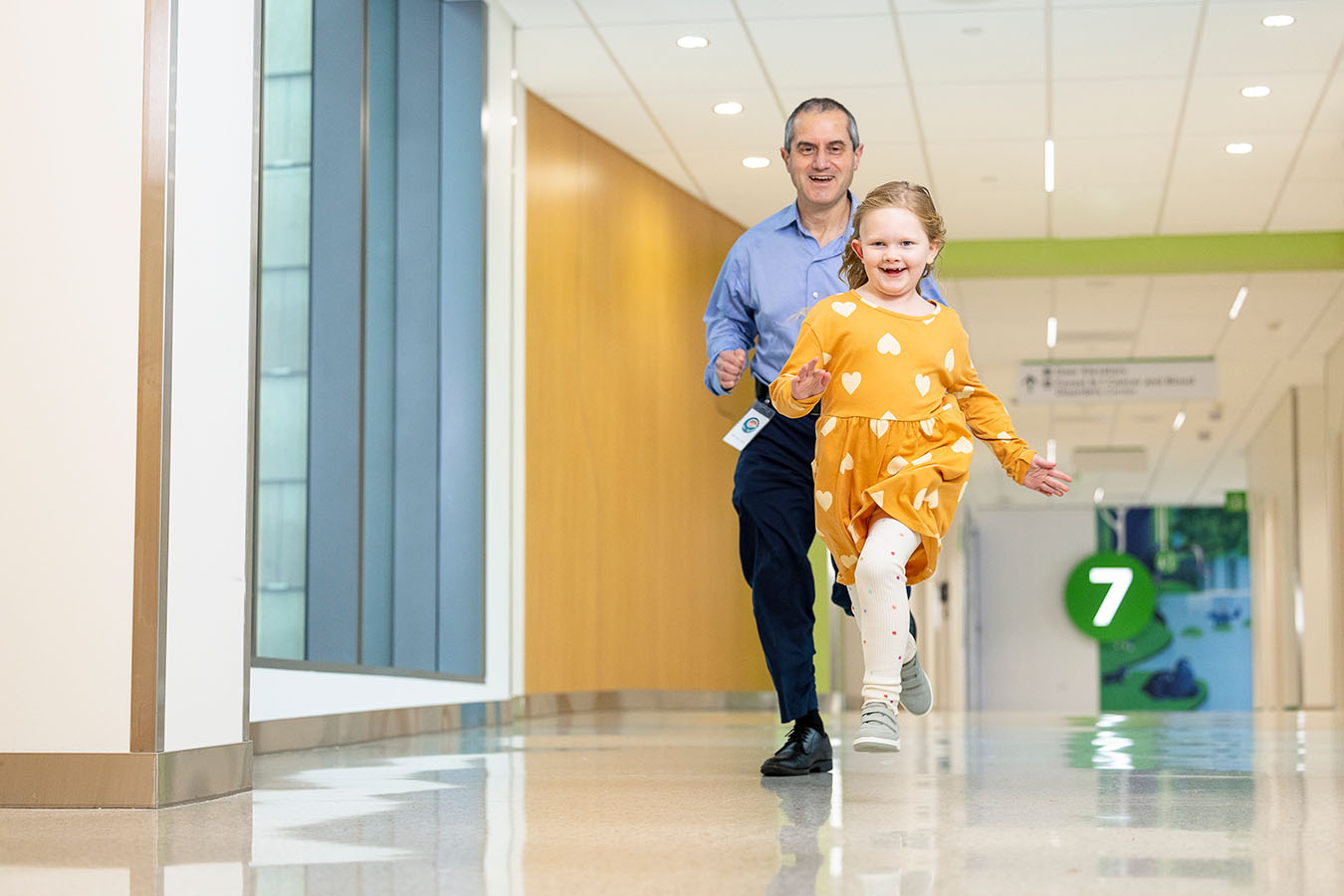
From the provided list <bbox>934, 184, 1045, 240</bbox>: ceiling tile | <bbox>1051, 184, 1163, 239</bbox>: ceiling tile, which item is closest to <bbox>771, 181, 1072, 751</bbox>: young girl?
<bbox>934, 184, 1045, 240</bbox>: ceiling tile

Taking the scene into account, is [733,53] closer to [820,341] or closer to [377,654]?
[377,654]

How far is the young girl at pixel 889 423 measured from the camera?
2607 mm

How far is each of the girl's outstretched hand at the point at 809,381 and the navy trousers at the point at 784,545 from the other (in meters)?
0.47

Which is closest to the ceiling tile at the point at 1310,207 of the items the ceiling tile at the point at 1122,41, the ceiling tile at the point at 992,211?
the ceiling tile at the point at 992,211

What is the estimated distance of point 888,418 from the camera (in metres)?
2.65

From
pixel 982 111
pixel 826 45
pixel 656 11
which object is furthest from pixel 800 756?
pixel 982 111

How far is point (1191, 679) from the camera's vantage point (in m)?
26.6

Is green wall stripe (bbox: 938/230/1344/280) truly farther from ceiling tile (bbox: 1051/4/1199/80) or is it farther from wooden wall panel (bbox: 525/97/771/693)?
ceiling tile (bbox: 1051/4/1199/80)

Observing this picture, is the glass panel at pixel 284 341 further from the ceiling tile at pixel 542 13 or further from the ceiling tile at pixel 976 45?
the ceiling tile at pixel 976 45

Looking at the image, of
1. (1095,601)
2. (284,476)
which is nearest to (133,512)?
(284,476)

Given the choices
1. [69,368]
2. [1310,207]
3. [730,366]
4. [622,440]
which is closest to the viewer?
[69,368]

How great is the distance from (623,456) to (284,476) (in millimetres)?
3597

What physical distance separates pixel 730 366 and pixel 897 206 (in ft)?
1.35

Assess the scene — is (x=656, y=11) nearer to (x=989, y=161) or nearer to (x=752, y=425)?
(x=989, y=161)
